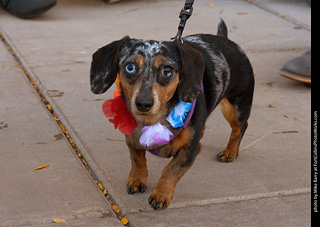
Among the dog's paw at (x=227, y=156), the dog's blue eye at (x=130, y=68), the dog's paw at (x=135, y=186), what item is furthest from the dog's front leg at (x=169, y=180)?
the dog's paw at (x=227, y=156)

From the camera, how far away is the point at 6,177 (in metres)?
3.98

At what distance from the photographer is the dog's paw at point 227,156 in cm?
443

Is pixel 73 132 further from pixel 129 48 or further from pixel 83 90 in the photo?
pixel 129 48

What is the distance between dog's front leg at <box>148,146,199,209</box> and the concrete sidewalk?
81mm

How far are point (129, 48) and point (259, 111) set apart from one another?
2.10 m

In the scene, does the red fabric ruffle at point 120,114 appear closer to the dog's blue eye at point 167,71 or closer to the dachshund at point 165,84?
the dachshund at point 165,84

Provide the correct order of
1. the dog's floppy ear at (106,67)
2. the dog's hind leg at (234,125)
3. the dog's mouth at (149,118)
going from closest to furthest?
1. the dog's floppy ear at (106,67)
2. the dog's mouth at (149,118)
3. the dog's hind leg at (234,125)

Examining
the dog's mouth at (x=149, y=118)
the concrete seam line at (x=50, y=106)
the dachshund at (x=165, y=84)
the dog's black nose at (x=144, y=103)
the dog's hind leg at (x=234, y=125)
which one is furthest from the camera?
the dog's hind leg at (x=234, y=125)

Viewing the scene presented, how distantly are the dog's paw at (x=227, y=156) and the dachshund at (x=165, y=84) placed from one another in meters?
0.45

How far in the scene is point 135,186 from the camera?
387cm

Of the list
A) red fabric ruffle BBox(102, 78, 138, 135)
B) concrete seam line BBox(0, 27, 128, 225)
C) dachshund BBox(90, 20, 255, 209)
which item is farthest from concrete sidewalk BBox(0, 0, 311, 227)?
red fabric ruffle BBox(102, 78, 138, 135)

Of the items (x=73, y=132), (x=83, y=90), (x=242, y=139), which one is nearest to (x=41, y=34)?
(x=83, y=90)

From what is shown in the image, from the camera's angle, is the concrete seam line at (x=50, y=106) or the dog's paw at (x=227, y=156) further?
the dog's paw at (x=227, y=156)

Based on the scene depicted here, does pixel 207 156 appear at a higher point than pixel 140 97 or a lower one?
lower
